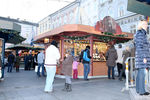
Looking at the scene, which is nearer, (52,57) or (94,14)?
(52,57)

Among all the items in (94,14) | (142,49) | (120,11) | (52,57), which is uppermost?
(94,14)

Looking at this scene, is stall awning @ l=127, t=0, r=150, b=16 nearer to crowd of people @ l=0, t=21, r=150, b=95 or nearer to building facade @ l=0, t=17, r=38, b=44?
crowd of people @ l=0, t=21, r=150, b=95

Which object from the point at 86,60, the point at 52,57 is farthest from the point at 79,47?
the point at 52,57

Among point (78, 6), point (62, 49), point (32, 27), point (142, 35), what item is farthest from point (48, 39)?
point (32, 27)

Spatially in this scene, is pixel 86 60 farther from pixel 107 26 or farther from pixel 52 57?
pixel 52 57

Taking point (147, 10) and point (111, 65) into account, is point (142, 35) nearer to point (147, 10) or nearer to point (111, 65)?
point (147, 10)

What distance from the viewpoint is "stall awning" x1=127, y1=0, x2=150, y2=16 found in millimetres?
5941

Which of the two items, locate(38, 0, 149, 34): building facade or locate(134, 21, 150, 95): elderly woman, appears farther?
locate(38, 0, 149, 34): building facade

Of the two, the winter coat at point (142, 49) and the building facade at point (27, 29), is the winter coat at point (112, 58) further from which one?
the building facade at point (27, 29)

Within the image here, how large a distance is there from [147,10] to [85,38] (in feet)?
16.2

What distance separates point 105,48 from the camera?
38.5 feet

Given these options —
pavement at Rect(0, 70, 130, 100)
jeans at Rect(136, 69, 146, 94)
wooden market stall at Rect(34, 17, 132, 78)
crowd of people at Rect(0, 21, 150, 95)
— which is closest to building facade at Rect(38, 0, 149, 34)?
wooden market stall at Rect(34, 17, 132, 78)

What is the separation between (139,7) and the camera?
19.7 ft

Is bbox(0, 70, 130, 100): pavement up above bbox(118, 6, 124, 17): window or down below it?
below
